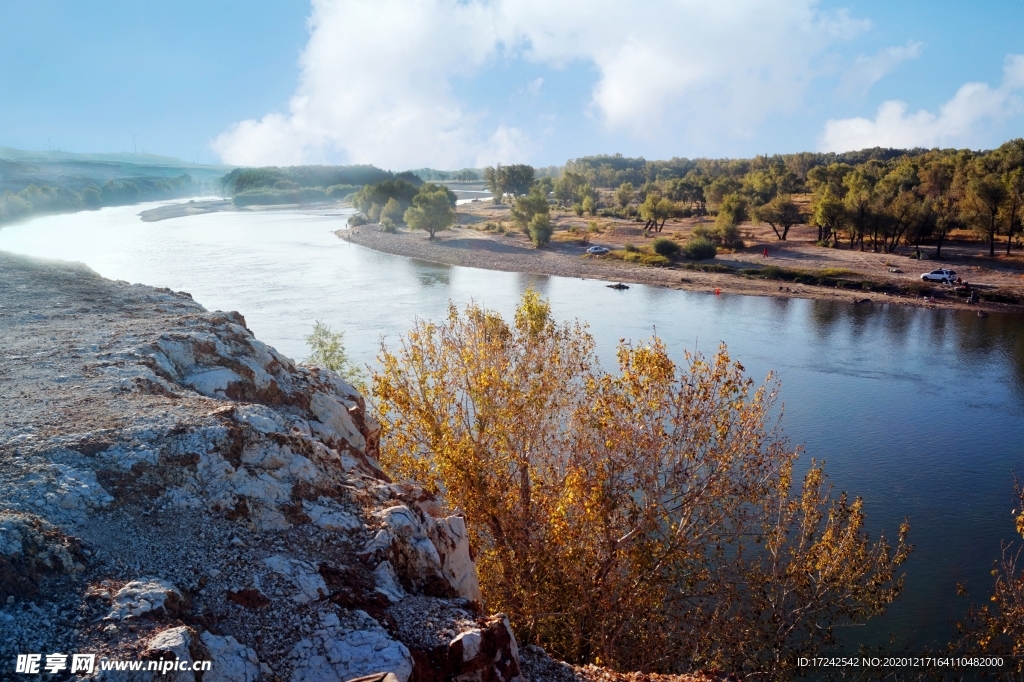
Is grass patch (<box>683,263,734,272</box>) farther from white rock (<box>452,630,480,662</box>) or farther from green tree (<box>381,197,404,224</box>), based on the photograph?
white rock (<box>452,630,480,662</box>)

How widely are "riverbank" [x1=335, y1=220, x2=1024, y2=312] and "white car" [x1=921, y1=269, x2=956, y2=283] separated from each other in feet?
3.07

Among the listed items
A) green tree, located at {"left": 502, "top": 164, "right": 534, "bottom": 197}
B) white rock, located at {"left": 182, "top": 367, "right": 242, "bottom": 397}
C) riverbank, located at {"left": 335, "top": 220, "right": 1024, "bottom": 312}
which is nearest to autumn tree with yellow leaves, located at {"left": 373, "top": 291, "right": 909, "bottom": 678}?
white rock, located at {"left": 182, "top": 367, "right": 242, "bottom": 397}

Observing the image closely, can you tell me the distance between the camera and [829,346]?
40156 millimetres

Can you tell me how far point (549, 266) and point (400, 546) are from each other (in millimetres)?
58885

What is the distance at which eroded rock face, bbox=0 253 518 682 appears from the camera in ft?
21.0

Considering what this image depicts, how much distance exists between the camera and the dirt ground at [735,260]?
176ft

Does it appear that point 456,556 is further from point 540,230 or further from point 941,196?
point 941,196

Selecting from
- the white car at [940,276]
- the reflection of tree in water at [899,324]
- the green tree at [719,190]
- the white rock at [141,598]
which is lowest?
the reflection of tree in water at [899,324]

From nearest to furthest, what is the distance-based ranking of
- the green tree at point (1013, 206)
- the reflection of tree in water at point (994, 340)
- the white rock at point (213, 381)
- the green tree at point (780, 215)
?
the white rock at point (213, 381) → the reflection of tree in water at point (994, 340) → the green tree at point (1013, 206) → the green tree at point (780, 215)

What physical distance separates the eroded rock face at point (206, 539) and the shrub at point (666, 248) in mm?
59885

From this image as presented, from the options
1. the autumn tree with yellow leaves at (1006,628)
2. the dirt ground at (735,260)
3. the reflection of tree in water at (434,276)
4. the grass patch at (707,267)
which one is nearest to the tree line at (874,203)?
the dirt ground at (735,260)

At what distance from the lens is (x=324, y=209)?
467 ft

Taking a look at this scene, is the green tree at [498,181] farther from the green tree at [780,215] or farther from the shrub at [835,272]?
the shrub at [835,272]

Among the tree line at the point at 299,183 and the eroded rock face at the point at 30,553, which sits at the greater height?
the tree line at the point at 299,183
